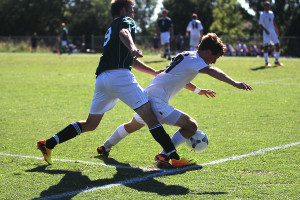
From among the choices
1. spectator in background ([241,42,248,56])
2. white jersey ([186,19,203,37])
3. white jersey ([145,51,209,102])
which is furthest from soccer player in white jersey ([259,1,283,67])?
spectator in background ([241,42,248,56])

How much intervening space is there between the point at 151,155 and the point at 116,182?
1262 mm

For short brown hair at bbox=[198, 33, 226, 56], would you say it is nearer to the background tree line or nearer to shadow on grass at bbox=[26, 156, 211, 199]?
shadow on grass at bbox=[26, 156, 211, 199]

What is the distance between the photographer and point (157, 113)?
5.61 meters

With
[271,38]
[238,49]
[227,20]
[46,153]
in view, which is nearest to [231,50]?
[238,49]

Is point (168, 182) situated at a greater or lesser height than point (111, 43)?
lesser

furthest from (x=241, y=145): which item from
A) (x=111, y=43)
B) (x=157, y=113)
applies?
(x=111, y=43)

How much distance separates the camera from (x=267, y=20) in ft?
64.2

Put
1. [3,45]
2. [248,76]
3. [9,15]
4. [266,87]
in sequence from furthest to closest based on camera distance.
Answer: [9,15] → [3,45] → [248,76] → [266,87]

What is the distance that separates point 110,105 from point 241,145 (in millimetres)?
2065

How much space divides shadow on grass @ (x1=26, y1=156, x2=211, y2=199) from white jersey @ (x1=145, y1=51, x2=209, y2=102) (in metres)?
0.96

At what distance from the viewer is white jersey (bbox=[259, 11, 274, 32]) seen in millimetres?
19500

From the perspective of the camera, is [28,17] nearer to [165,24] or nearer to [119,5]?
[165,24]

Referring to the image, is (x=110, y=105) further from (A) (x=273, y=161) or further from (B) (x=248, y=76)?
(B) (x=248, y=76)

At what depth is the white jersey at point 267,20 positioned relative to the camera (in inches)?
768
